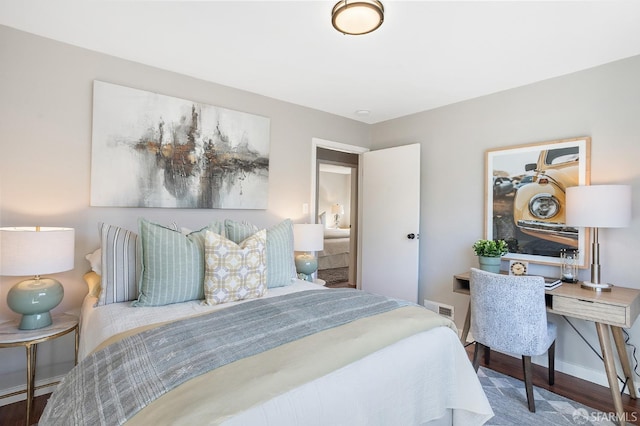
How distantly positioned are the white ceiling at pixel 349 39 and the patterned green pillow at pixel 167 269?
1290mm

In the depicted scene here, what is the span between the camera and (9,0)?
174cm

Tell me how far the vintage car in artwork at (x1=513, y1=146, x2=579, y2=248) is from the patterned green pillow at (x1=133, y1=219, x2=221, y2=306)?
2.68 metres

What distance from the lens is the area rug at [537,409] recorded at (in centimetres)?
191

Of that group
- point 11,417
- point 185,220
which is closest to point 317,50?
point 185,220

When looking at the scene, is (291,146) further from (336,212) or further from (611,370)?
(336,212)

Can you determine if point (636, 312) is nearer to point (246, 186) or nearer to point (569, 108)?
point (569, 108)

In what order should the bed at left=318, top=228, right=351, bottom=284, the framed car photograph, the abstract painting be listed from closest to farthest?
the abstract painting → the framed car photograph → the bed at left=318, top=228, right=351, bottom=284

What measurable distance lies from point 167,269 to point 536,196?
291 centimetres

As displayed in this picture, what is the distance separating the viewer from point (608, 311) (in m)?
1.92

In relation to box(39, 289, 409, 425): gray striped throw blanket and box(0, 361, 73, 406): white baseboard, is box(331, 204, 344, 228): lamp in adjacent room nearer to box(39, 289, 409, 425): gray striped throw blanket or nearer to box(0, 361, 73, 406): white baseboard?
box(0, 361, 73, 406): white baseboard

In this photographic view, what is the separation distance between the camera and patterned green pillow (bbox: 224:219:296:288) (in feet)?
7.20

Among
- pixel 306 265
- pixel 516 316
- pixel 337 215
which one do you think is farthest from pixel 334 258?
pixel 516 316

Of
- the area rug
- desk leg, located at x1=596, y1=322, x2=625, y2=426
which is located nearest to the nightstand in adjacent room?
the area rug

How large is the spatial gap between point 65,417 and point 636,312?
3021 mm
